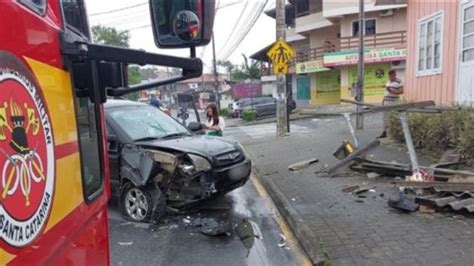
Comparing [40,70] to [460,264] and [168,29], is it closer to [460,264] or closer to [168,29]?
[168,29]

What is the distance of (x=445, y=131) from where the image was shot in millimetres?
8148

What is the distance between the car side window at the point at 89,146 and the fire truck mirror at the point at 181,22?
47 cm

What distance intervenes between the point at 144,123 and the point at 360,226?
3.74 metres

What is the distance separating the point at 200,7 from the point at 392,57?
26839 millimetres

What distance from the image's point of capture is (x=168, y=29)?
2055mm

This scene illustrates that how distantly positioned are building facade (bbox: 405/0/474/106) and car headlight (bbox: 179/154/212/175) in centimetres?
561

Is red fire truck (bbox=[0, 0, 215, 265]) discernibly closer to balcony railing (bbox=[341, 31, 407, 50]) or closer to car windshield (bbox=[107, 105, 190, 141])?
car windshield (bbox=[107, 105, 190, 141])

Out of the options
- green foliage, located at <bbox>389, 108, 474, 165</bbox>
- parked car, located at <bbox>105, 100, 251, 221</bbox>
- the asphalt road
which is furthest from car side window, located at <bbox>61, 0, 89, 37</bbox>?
green foliage, located at <bbox>389, 108, 474, 165</bbox>

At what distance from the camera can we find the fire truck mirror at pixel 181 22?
6.58ft

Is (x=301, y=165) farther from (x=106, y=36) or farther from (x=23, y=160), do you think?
(x=23, y=160)

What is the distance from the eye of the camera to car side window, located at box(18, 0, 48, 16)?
1383 mm

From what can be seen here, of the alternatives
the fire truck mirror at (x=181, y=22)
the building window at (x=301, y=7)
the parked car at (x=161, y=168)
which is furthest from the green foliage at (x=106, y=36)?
the building window at (x=301, y=7)

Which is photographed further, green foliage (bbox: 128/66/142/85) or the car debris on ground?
the car debris on ground

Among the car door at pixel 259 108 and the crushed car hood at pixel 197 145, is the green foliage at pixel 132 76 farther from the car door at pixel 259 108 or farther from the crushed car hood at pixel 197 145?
the car door at pixel 259 108
